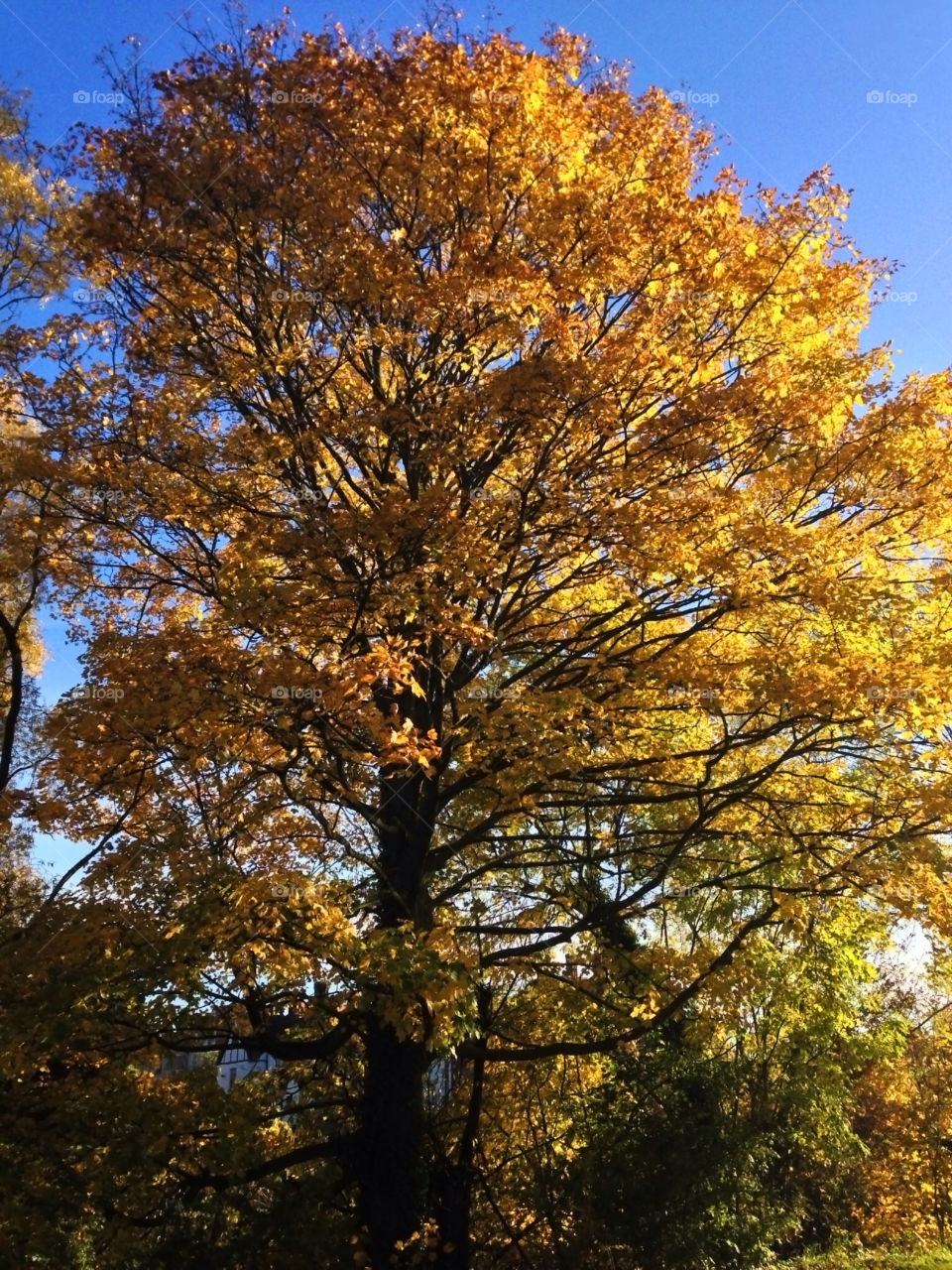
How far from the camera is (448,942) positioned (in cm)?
647

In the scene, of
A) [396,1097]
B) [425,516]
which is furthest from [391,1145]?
[425,516]

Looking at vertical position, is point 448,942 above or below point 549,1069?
above

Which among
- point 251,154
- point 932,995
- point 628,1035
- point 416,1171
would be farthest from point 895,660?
point 932,995

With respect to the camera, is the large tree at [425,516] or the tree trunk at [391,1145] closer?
the large tree at [425,516]

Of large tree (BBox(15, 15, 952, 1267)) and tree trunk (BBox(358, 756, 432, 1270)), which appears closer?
large tree (BBox(15, 15, 952, 1267))

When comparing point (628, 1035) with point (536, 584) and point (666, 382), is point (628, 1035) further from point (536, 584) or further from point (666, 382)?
point (666, 382)

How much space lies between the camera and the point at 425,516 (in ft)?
20.4

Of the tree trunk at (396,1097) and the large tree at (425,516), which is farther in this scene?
the tree trunk at (396,1097)

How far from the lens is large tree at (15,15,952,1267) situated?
625cm

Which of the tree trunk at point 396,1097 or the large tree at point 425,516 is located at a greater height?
the large tree at point 425,516

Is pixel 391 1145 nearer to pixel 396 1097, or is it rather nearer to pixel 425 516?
pixel 396 1097

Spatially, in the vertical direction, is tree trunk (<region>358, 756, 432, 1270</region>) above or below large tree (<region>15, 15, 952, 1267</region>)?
below

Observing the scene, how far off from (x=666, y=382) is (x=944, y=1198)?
1508 cm

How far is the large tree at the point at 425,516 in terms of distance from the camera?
6.25 m
